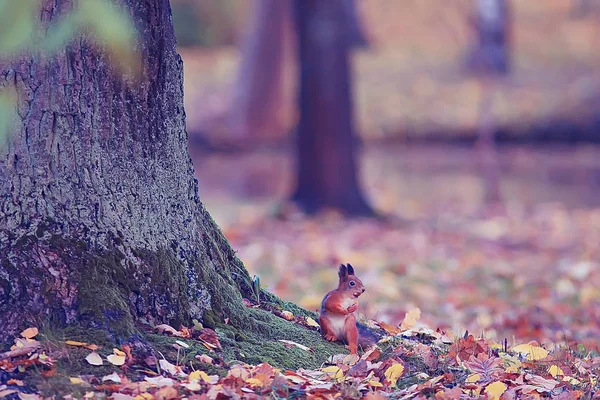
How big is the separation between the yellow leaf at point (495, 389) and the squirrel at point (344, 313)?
0.62 metres

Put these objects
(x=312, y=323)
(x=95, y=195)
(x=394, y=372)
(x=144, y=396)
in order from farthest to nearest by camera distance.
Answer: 1. (x=312, y=323)
2. (x=394, y=372)
3. (x=95, y=195)
4. (x=144, y=396)

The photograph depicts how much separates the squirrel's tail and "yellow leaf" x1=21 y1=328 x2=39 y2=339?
1.37 m

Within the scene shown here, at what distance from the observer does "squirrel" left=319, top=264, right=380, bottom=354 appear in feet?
12.2

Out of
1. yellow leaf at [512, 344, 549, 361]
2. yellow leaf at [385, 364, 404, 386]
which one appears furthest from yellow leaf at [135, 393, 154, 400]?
yellow leaf at [512, 344, 549, 361]

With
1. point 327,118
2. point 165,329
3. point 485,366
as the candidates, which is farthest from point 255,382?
point 327,118

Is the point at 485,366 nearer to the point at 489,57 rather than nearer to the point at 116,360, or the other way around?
the point at 116,360

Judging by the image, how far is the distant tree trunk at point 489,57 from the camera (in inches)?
719

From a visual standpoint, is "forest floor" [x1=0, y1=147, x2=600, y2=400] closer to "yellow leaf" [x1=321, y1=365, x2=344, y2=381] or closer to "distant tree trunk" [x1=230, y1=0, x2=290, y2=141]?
"yellow leaf" [x1=321, y1=365, x2=344, y2=381]

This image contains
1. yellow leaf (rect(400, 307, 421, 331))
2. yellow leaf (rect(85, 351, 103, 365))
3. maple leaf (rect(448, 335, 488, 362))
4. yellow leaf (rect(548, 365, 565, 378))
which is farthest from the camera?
yellow leaf (rect(400, 307, 421, 331))

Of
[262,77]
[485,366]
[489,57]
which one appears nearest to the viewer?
[485,366]

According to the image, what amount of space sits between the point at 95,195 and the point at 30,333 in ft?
1.82

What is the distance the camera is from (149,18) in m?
3.49

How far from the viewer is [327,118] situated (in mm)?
10742

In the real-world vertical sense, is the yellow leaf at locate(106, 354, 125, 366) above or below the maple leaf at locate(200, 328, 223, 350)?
below
